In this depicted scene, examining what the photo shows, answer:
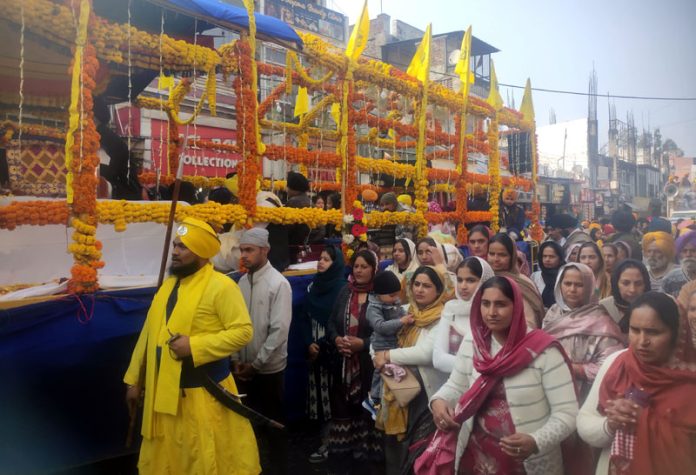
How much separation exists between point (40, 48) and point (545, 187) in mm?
25931

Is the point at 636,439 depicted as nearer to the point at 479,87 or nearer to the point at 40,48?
the point at 40,48

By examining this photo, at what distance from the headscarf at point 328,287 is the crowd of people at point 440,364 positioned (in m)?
0.01

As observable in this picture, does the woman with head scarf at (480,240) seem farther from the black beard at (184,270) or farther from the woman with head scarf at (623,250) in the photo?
the black beard at (184,270)

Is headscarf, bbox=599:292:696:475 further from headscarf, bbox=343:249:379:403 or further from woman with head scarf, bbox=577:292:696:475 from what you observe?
headscarf, bbox=343:249:379:403

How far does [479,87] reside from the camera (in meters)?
32.7

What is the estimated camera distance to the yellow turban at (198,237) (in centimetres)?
333

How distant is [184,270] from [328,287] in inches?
73.2

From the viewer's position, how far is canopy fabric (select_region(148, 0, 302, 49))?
4.94 m

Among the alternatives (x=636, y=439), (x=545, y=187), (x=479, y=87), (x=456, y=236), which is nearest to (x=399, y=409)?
(x=636, y=439)

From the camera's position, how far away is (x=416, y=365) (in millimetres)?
3641

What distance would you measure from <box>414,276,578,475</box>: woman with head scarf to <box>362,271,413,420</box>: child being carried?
3.54 ft

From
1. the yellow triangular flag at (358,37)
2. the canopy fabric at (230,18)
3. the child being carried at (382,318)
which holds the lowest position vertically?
the child being carried at (382,318)

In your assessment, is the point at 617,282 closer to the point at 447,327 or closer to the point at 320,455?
the point at 447,327

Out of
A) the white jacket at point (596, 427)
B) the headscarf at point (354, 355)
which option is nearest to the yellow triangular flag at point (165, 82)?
the headscarf at point (354, 355)
